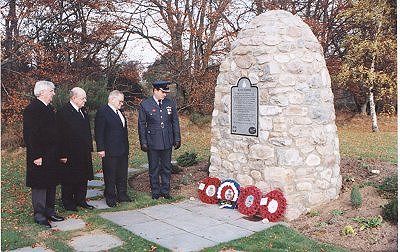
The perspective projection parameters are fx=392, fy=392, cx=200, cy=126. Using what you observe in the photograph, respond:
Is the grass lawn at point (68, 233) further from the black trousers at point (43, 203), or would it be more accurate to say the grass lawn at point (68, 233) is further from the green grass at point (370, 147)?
the green grass at point (370, 147)

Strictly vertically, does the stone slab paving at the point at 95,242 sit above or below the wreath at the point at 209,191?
below

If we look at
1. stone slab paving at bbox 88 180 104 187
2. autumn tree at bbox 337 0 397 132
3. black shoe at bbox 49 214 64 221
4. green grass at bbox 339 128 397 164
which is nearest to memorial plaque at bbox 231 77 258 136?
black shoe at bbox 49 214 64 221

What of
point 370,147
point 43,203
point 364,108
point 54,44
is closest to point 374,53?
point 364,108

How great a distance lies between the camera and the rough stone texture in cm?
490

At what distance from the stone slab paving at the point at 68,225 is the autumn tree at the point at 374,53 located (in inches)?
515

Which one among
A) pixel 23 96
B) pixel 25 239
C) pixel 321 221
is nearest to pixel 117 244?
pixel 25 239

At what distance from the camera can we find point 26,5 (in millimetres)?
10625

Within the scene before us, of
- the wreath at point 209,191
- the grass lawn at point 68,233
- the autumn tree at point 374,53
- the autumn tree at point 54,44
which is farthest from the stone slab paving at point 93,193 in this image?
the autumn tree at point 374,53

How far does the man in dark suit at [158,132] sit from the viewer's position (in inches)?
217

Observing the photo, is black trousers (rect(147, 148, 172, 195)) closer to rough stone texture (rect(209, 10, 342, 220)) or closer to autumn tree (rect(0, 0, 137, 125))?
rough stone texture (rect(209, 10, 342, 220))

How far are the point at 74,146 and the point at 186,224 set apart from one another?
5.86ft

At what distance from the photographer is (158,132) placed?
217 inches

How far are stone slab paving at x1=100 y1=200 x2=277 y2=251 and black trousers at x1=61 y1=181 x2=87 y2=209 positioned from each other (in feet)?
1.82

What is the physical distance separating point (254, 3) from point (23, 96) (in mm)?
10774
